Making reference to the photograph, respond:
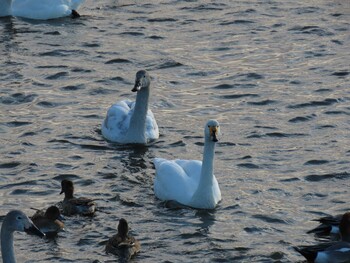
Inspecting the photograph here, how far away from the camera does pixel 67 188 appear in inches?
552

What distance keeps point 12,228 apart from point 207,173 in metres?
3.46

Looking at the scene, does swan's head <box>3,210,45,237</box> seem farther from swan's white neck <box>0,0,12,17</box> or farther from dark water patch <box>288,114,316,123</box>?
swan's white neck <box>0,0,12,17</box>

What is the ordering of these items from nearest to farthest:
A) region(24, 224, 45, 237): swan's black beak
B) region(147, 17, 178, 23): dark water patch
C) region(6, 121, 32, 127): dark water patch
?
1. region(24, 224, 45, 237): swan's black beak
2. region(6, 121, 32, 127): dark water patch
3. region(147, 17, 178, 23): dark water patch

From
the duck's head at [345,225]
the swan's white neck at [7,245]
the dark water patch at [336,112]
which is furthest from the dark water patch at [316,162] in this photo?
the swan's white neck at [7,245]

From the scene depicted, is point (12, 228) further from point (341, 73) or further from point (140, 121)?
point (341, 73)

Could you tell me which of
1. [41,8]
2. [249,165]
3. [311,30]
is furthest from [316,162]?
[41,8]

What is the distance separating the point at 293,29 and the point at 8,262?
11.2 meters

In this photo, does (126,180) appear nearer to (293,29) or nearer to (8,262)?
(8,262)

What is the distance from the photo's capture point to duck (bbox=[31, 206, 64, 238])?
521 inches

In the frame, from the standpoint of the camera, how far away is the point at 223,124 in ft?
56.2

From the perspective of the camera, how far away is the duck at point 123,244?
1257cm

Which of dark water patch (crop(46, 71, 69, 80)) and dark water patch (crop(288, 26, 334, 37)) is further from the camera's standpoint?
dark water patch (crop(288, 26, 334, 37))

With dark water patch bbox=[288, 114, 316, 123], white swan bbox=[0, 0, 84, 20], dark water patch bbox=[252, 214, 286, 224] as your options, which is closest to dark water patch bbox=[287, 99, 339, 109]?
dark water patch bbox=[288, 114, 316, 123]

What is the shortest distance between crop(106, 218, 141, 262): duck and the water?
0.44ft
